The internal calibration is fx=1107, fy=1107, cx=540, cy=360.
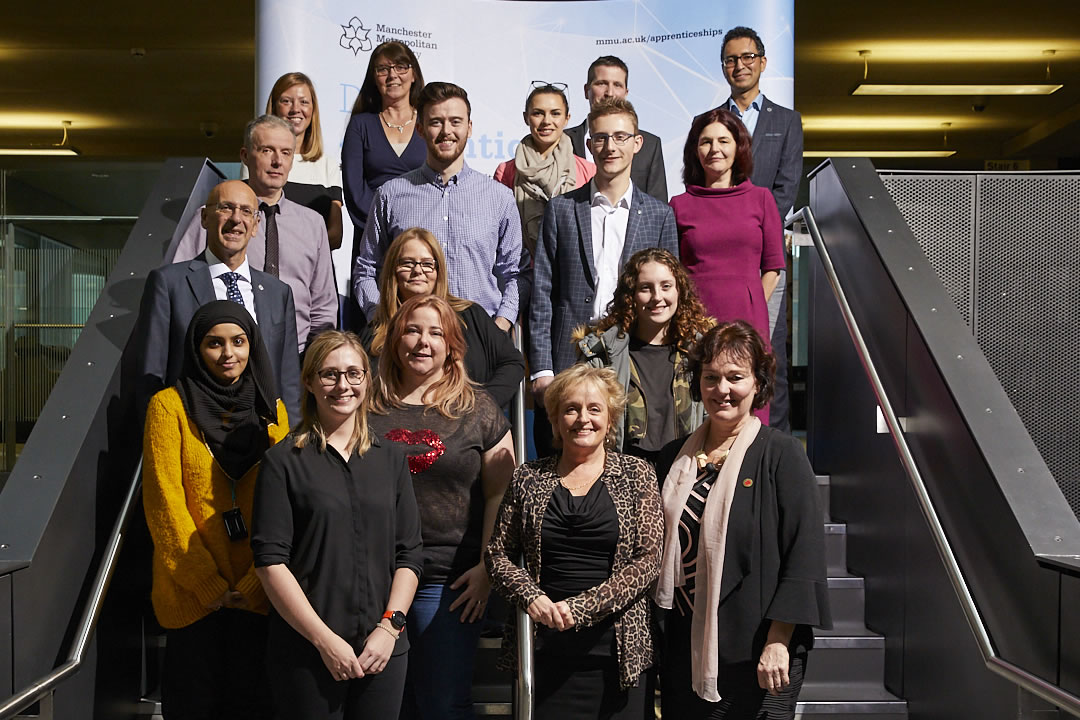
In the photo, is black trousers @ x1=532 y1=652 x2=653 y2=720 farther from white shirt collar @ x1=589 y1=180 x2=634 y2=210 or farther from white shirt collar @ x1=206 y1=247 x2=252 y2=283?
white shirt collar @ x1=589 y1=180 x2=634 y2=210

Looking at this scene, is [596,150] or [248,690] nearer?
[248,690]

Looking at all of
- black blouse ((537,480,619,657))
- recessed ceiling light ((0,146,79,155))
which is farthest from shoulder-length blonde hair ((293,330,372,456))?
recessed ceiling light ((0,146,79,155))

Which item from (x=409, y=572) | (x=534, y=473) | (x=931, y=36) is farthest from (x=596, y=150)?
(x=931, y=36)

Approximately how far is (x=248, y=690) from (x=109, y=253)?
402 cm

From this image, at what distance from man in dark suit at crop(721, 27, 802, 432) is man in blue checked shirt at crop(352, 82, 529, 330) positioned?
4.26 ft

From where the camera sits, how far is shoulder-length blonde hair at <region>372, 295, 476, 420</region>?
3303 mm

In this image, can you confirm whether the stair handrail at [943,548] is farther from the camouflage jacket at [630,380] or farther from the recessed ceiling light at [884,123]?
the recessed ceiling light at [884,123]

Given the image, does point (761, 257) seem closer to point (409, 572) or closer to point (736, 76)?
point (736, 76)

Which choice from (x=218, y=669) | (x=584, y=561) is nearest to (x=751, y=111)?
(x=584, y=561)

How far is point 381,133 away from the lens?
5.50m

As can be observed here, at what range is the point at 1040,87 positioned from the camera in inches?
505

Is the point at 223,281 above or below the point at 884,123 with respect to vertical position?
below

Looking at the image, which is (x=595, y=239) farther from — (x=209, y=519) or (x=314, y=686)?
(x=314, y=686)

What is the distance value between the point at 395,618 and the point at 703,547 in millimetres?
838
